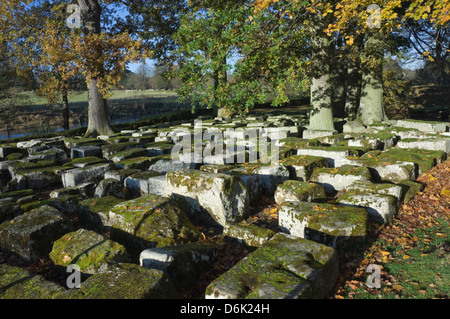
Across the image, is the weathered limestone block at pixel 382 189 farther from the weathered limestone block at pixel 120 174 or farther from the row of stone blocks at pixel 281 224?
the weathered limestone block at pixel 120 174

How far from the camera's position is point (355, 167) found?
6.32 metres

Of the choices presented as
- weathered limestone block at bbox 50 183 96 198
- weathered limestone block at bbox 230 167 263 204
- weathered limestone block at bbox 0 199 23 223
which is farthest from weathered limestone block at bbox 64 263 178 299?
weathered limestone block at bbox 50 183 96 198

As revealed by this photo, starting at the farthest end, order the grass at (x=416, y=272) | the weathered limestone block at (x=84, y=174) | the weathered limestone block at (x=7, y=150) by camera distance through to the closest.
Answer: the weathered limestone block at (x=7, y=150), the weathered limestone block at (x=84, y=174), the grass at (x=416, y=272)

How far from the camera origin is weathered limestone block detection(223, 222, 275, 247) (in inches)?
165

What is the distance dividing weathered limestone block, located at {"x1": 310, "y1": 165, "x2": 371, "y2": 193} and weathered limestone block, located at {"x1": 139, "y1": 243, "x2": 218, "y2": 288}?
3.38 m

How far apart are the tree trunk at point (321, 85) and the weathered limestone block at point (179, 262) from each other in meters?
9.27

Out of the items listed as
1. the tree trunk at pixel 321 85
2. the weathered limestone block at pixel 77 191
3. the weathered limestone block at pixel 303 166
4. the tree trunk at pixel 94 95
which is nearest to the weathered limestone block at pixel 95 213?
the weathered limestone block at pixel 77 191

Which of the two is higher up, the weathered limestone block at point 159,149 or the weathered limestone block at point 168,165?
the weathered limestone block at point 159,149

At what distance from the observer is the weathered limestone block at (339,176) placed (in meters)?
5.91

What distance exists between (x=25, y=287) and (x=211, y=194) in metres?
2.77

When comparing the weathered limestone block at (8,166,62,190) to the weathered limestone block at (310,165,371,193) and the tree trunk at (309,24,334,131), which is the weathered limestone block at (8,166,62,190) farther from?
the tree trunk at (309,24,334,131)

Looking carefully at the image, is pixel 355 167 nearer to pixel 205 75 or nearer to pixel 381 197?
pixel 381 197

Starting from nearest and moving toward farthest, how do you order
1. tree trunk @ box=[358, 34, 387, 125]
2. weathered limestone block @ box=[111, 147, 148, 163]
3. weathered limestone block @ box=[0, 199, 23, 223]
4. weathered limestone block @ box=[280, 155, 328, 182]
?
weathered limestone block @ box=[0, 199, 23, 223]
weathered limestone block @ box=[280, 155, 328, 182]
weathered limestone block @ box=[111, 147, 148, 163]
tree trunk @ box=[358, 34, 387, 125]
